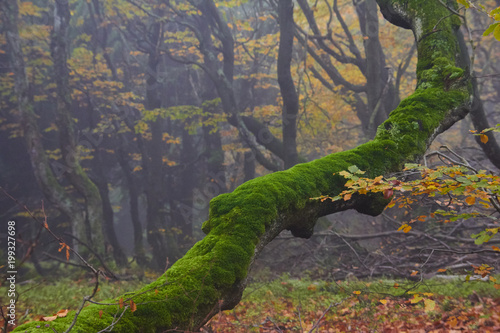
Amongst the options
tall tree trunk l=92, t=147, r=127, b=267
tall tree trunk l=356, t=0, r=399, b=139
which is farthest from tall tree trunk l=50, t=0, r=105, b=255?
tall tree trunk l=356, t=0, r=399, b=139

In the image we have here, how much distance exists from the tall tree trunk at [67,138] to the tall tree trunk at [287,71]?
8367 millimetres

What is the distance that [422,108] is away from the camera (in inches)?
165

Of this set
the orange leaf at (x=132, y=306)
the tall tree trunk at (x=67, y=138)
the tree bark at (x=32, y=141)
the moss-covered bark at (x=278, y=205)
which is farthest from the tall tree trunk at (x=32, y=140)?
the orange leaf at (x=132, y=306)

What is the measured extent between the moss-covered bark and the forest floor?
90 centimetres

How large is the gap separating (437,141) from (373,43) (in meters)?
14.2

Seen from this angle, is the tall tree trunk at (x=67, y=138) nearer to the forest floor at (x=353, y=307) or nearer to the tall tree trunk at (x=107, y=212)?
the tall tree trunk at (x=107, y=212)

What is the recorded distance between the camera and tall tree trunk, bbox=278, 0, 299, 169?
37.7 ft

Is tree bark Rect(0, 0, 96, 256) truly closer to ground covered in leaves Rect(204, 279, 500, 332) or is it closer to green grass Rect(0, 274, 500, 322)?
green grass Rect(0, 274, 500, 322)

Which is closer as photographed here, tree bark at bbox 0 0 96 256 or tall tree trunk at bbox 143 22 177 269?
tree bark at bbox 0 0 96 256

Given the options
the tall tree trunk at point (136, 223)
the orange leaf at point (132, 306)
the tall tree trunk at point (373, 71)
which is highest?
the tall tree trunk at point (373, 71)

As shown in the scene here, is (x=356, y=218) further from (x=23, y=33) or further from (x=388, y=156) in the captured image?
(x=23, y=33)

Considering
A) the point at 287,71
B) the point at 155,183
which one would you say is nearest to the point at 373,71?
the point at 287,71

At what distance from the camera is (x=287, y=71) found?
1151 cm

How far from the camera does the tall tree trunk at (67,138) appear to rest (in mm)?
12773
